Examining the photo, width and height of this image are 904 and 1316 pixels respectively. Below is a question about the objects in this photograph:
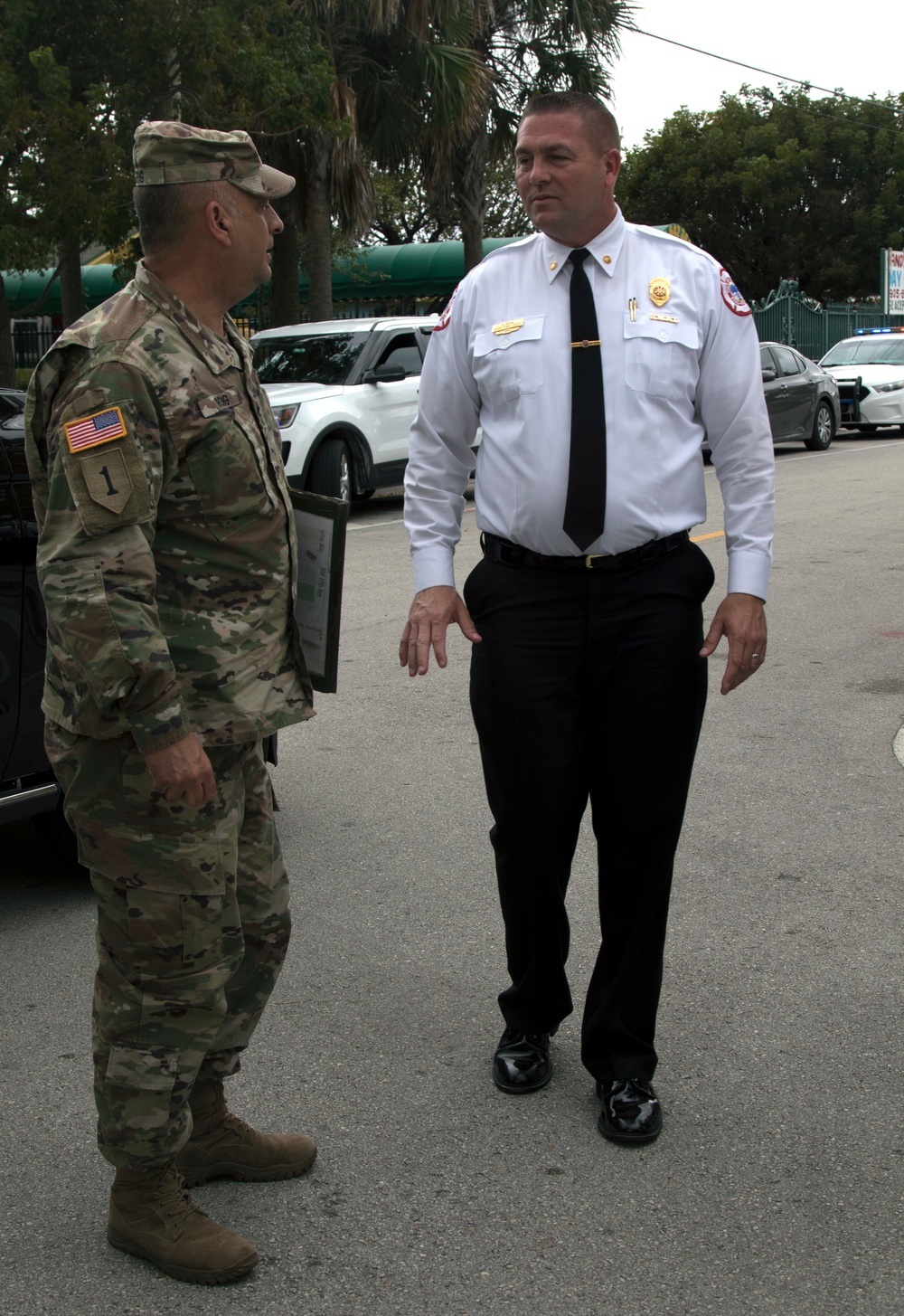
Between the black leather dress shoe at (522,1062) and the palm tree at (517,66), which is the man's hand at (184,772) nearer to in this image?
the black leather dress shoe at (522,1062)

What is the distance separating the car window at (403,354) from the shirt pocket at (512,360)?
10.8 meters

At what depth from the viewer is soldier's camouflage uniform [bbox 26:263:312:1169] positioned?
2213mm

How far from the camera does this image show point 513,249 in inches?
119

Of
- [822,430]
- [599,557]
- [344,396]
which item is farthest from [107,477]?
[822,430]

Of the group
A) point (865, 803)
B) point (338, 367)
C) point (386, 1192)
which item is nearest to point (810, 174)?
point (338, 367)

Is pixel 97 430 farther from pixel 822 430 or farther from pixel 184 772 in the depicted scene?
pixel 822 430

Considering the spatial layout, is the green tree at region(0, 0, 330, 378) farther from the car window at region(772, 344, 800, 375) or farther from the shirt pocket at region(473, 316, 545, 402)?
the shirt pocket at region(473, 316, 545, 402)

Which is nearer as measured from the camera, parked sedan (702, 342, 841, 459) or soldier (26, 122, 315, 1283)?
soldier (26, 122, 315, 1283)

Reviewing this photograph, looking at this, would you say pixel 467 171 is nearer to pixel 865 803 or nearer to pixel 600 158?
pixel 865 803

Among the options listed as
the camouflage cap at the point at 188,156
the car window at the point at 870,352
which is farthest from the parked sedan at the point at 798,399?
the camouflage cap at the point at 188,156

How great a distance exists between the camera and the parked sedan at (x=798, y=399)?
18.8 meters

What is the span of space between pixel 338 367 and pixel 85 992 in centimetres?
1038

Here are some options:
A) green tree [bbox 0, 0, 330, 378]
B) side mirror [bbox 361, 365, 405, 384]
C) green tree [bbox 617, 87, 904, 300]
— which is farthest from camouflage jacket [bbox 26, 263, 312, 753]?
green tree [bbox 617, 87, 904, 300]

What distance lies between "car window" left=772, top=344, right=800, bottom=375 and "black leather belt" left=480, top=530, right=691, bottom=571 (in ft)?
55.8
